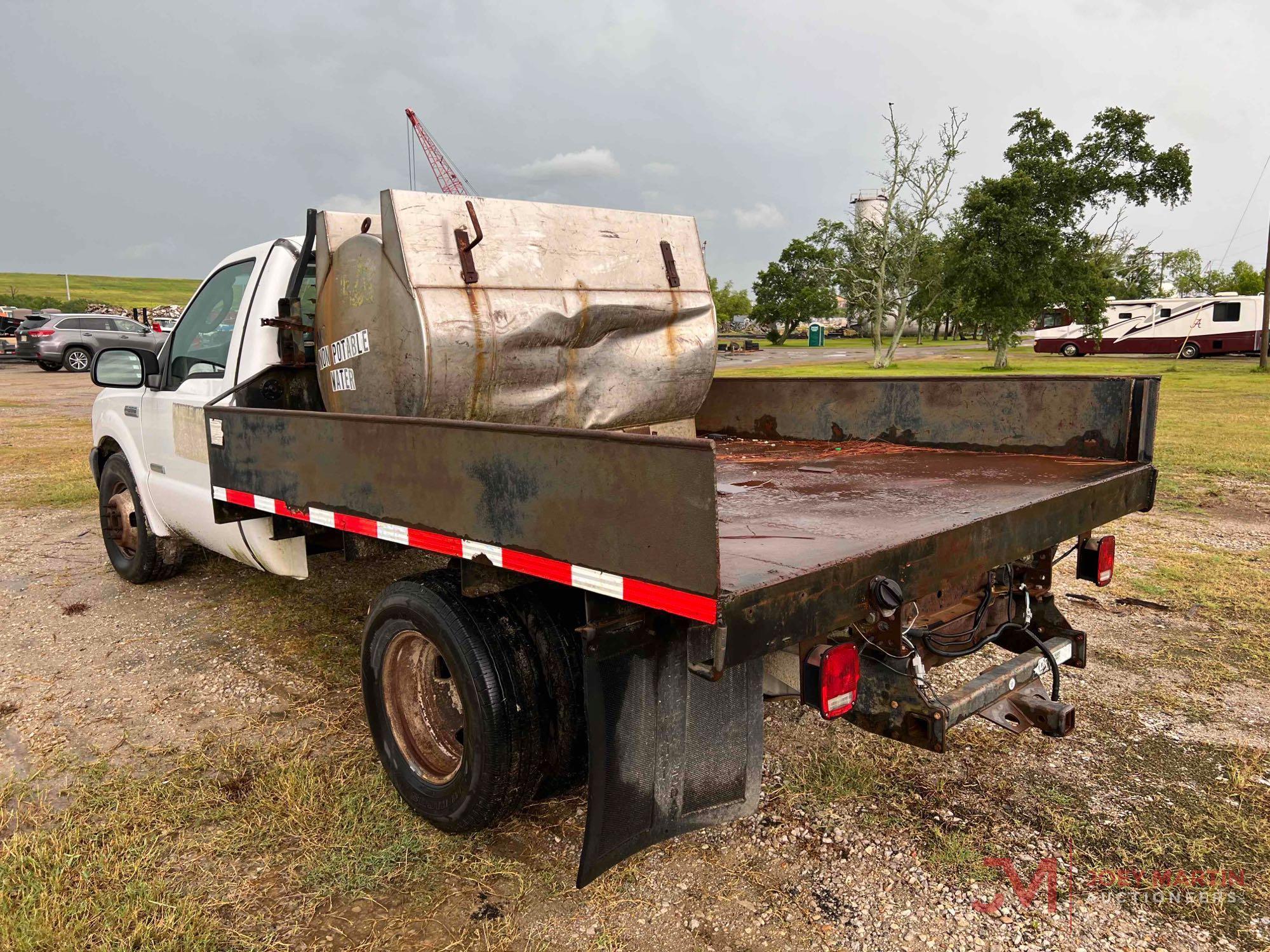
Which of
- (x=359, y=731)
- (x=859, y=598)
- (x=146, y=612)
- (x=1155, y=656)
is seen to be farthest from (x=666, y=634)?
(x=146, y=612)

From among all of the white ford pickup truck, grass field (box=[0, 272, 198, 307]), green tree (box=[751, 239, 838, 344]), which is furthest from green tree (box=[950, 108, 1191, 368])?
grass field (box=[0, 272, 198, 307])

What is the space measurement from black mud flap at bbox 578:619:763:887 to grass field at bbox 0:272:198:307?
381ft

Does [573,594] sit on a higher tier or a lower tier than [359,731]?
higher

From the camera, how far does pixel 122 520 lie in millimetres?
5949

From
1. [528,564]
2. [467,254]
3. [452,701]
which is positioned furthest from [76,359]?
[528,564]

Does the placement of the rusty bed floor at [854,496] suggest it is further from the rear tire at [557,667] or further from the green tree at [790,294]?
the green tree at [790,294]

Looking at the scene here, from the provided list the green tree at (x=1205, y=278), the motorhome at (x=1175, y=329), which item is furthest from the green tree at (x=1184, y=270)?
the motorhome at (x=1175, y=329)

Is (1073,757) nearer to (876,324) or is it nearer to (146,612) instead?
(146,612)

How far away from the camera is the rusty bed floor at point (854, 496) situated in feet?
7.97

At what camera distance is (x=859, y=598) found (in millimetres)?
2303

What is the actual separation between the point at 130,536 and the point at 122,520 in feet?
0.39

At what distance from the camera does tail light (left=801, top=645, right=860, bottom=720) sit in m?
2.37

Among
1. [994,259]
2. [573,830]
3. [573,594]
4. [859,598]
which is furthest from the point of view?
[994,259]

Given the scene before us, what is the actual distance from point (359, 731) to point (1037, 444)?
3.29 metres
